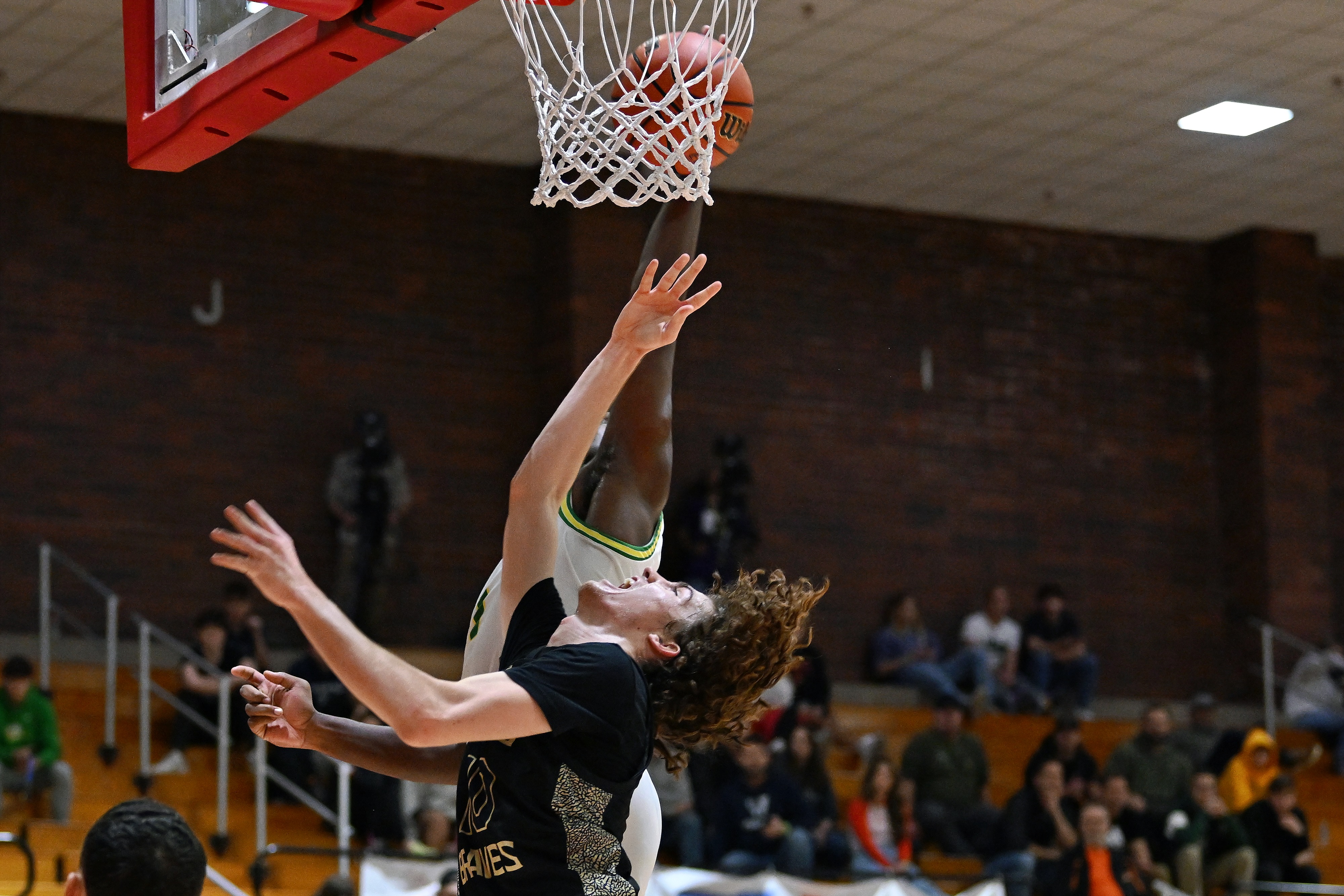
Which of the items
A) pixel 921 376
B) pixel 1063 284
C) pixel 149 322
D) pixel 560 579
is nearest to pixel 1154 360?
pixel 1063 284

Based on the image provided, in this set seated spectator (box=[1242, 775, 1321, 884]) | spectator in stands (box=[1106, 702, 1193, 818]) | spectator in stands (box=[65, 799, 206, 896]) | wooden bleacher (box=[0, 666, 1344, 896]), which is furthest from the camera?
spectator in stands (box=[1106, 702, 1193, 818])

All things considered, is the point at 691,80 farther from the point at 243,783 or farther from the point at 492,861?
the point at 243,783

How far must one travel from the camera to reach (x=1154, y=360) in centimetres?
1678

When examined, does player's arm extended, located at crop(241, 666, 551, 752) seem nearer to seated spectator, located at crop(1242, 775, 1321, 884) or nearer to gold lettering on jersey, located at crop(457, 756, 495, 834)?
gold lettering on jersey, located at crop(457, 756, 495, 834)

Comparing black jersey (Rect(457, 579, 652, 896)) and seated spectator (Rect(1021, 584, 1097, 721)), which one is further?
seated spectator (Rect(1021, 584, 1097, 721))

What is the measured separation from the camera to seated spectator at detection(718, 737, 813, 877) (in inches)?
438

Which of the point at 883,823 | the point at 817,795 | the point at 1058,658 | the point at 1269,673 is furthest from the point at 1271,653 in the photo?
the point at 817,795

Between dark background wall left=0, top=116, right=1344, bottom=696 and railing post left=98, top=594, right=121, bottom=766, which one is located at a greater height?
dark background wall left=0, top=116, right=1344, bottom=696

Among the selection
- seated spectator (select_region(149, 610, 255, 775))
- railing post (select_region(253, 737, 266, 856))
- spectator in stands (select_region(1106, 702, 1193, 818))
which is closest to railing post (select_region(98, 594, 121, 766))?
seated spectator (select_region(149, 610, 255, 775))

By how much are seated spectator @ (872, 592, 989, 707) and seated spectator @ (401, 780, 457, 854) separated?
4528 mm

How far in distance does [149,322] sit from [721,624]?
1095 cm

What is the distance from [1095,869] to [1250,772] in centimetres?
275

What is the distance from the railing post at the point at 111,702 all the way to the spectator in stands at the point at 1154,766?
6.73 metres

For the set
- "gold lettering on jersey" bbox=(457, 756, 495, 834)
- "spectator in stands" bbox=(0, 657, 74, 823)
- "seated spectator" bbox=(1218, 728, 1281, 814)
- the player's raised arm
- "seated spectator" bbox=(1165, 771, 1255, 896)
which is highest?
the player's raised arm
